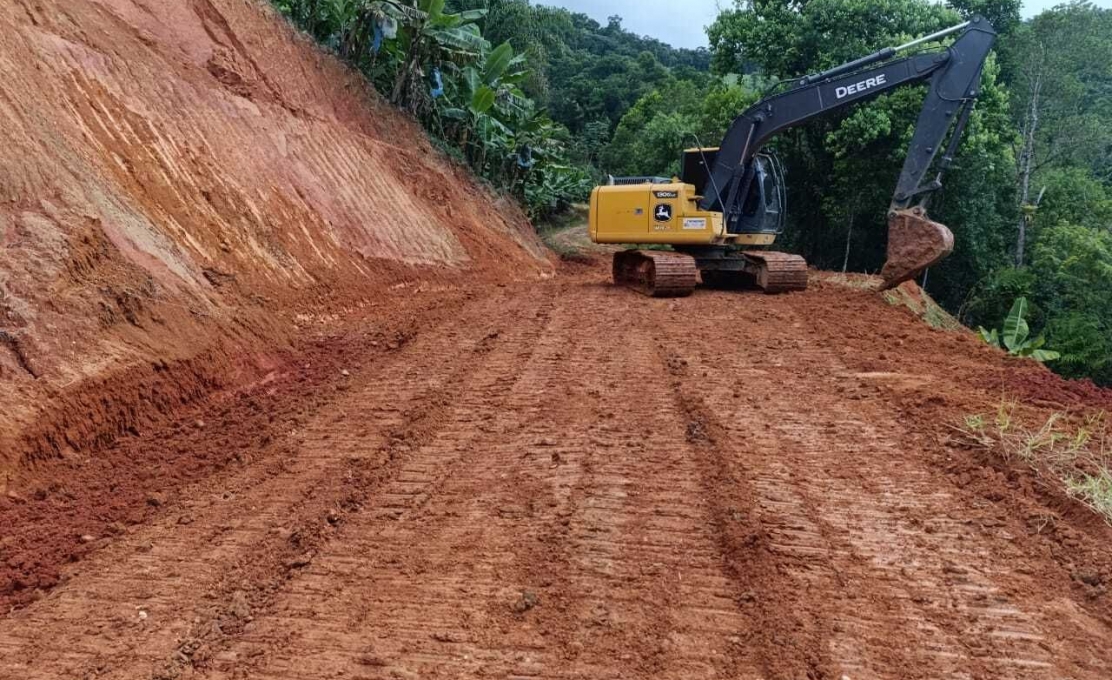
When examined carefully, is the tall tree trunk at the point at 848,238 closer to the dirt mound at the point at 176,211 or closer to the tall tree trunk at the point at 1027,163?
the tall tree trunk at the point at 1027,163

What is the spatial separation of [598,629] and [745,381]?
419 centimetres

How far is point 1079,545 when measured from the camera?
4.23m

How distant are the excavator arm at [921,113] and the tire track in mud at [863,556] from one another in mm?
5326

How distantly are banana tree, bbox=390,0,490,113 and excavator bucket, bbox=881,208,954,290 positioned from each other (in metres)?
10.8

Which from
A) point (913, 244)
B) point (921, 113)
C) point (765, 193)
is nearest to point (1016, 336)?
point (913, 244)

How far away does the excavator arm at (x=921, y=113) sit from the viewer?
11164 millimetres

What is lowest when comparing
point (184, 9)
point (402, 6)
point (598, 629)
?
point (598, 629)

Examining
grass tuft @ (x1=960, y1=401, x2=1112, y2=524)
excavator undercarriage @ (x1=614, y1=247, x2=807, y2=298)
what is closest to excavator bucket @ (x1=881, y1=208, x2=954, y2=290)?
excavator undercarriage @ (x1=614, y1=247, x2=807, y2=298)

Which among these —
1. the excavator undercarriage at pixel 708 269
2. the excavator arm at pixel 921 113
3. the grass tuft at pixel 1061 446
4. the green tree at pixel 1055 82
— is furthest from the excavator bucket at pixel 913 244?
the green tree at pixel 1055 82

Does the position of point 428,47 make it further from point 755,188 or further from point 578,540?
point 578,540

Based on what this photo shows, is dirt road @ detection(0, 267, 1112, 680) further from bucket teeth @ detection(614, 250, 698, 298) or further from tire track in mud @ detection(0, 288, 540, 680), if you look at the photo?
bucket teeth @ detection(614, 250, 698, 298)

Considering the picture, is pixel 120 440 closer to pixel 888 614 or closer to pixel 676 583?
pixel 676 583

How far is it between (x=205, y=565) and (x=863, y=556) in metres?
3.37

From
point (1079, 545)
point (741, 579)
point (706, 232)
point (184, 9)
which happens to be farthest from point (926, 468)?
point (184, 9)
